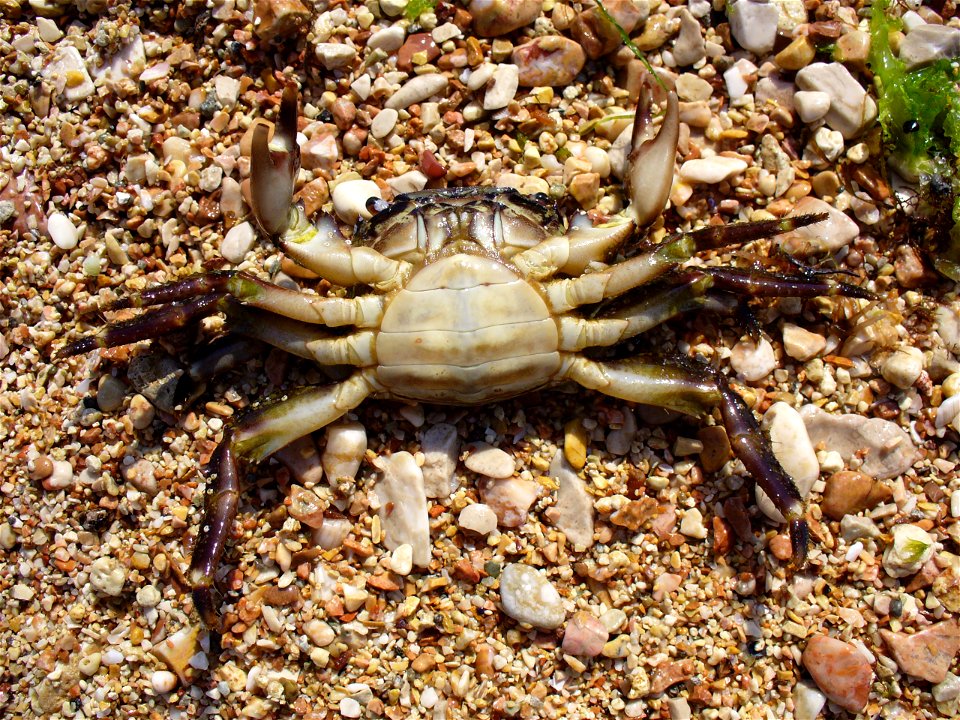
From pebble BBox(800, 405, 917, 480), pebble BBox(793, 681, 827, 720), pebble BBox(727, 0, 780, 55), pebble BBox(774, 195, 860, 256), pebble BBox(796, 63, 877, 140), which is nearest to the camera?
pebble BBox(793, 681, 827, 720)

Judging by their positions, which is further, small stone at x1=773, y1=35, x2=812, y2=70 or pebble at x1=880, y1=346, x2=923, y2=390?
small stone at x1=773, y1=35, x2=812, y2=70

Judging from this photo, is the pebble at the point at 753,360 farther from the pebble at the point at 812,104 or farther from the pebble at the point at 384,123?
the pebble at the point at 384,123

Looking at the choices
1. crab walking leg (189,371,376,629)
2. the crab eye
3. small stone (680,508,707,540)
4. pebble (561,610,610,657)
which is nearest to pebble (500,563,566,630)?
pebble (561,610,610,657)

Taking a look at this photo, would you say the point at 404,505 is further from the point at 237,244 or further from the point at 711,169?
the point at 711,169

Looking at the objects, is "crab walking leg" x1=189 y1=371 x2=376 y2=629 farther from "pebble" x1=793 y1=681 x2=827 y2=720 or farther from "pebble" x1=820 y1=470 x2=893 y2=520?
"pebble" x1=793 y1=681 x2=827 y2=720

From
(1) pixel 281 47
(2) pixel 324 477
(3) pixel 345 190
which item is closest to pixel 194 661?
(2) pixel 324 477

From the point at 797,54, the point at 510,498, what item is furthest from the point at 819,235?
the point at 510,498

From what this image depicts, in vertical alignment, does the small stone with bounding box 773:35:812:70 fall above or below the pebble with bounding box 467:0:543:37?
below
